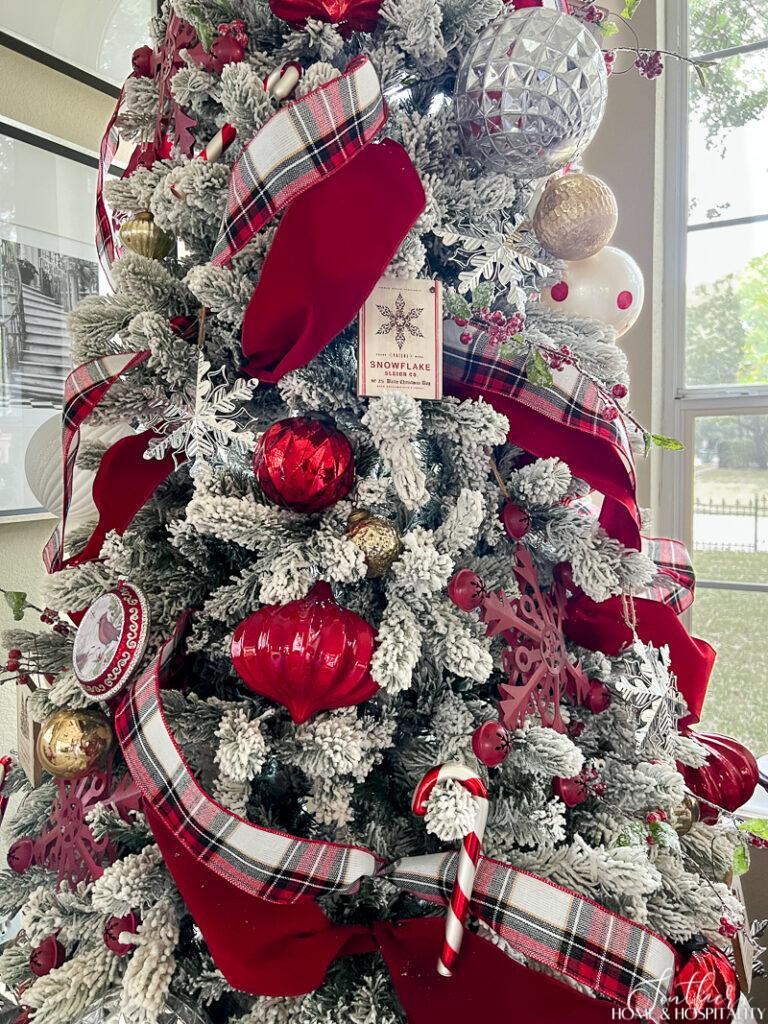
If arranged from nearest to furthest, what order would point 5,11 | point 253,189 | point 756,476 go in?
point 253,189 → point 5,11 → point 756,476

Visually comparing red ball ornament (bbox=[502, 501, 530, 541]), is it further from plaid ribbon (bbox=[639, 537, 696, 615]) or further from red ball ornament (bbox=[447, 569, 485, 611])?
plaid ribbon (bbox=[639, 537, 696, 615])

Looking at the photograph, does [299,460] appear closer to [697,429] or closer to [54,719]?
[54,719]

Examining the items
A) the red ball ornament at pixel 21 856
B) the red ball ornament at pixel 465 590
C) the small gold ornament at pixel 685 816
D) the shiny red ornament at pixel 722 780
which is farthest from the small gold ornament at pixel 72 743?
the shiny red ornament at pixel 722 780

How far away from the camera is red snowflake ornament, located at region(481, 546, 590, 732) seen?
0.64 meters

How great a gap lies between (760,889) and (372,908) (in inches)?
43.4

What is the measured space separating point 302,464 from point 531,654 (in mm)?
272

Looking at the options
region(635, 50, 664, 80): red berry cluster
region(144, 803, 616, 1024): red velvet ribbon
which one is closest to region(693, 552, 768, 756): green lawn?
region(635, 50, 664, 80): red berry cluster

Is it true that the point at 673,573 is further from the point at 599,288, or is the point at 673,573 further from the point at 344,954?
the point at 344,954

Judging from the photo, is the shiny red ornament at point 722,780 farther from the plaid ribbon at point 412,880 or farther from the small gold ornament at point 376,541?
the small gold ornament at point 376,541

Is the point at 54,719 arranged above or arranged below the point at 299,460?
below

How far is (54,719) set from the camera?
623 mm

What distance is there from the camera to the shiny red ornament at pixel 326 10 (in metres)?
0.61

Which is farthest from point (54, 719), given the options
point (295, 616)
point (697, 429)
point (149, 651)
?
point (697, 429)

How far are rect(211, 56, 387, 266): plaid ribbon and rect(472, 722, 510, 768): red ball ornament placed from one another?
44 centimetres
